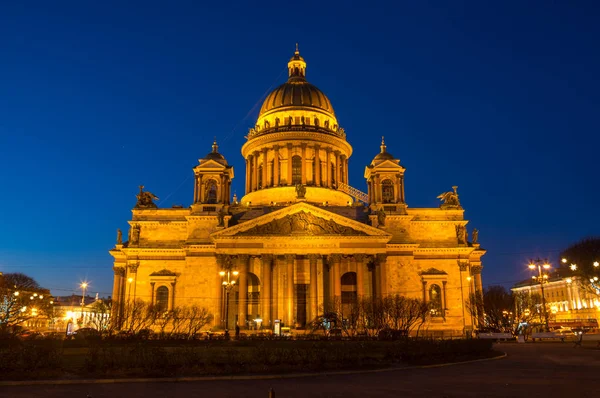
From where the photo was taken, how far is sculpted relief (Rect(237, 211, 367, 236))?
54688 millimetres

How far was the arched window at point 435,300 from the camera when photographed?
5688cm

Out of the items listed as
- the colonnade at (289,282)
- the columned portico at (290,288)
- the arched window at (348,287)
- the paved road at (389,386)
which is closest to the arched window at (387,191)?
the colonnade at (289,282)

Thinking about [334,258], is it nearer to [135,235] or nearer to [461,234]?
[461,234]

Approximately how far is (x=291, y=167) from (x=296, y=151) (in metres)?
2.31

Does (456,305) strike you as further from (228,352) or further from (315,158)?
(228,352)

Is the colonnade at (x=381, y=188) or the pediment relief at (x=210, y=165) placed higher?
the pediment relief at (x=210, y=165)

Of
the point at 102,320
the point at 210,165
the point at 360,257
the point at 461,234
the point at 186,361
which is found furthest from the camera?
the point at 210,165

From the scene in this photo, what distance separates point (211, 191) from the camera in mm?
60500

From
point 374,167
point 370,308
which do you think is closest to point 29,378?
point 370,308

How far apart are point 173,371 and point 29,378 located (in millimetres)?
4986

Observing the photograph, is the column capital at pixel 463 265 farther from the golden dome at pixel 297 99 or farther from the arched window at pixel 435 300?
the golden dome at pixel 297 99

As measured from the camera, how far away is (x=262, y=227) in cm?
5494

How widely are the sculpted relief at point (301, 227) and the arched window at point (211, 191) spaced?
744cm

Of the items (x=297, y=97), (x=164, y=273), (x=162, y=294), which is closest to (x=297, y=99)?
(x=297, y=97)
